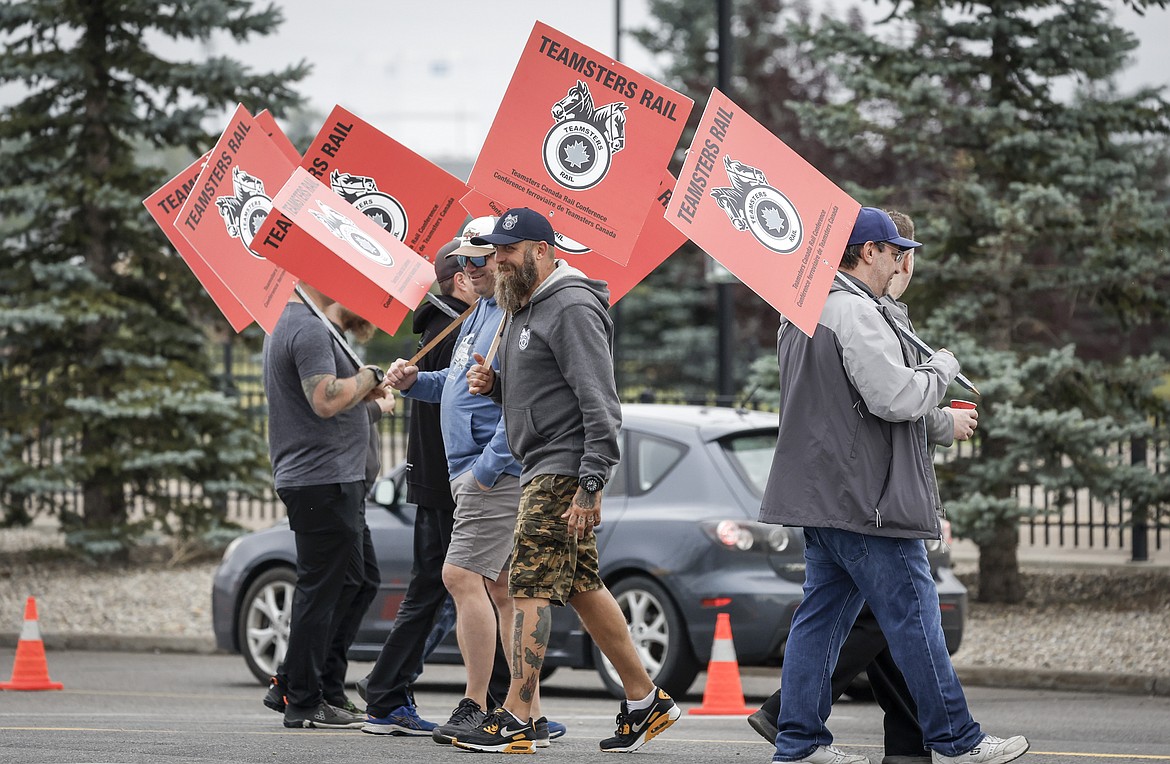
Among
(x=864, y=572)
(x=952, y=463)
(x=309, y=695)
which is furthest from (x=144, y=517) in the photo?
(x=864, y=572)

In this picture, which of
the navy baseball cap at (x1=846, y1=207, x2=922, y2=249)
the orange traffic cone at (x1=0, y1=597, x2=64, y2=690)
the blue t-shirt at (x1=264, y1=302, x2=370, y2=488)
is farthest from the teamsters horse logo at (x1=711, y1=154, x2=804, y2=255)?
the orange traffic cone at (x1=0, y1=597, x2=64, y2=690)

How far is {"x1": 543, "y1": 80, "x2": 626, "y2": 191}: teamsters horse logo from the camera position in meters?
6.78

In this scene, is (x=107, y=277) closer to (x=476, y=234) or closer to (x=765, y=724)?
(x=476, y=234)

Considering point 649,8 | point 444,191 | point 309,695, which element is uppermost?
point 649,8

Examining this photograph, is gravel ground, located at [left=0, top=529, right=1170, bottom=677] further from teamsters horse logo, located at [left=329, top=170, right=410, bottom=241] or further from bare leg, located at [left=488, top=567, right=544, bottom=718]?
teamsters horse logo, located at [left=329, top=170, right=410, bottom=241]

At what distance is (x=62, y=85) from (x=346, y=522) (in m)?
9.44

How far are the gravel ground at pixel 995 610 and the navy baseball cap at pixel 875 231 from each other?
5.51 metres

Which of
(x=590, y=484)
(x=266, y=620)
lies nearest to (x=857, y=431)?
(x=590, y=484)

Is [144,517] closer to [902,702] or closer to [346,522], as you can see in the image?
[346,522]

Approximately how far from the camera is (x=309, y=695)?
7.52 m

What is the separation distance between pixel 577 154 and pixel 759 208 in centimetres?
113

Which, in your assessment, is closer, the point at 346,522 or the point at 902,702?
the point at 902,702

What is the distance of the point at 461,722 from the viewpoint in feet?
22.4

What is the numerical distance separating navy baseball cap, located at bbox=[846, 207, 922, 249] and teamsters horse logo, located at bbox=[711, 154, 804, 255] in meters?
0.23
